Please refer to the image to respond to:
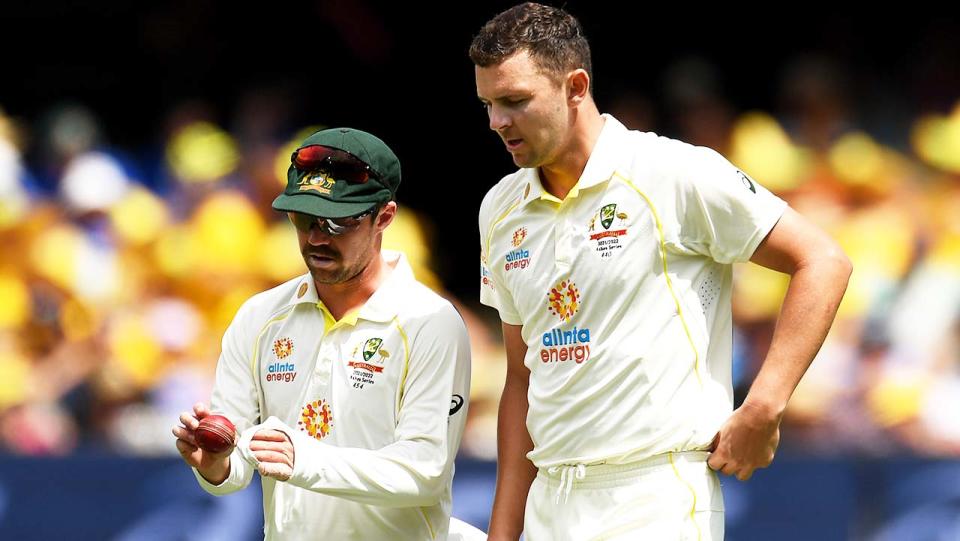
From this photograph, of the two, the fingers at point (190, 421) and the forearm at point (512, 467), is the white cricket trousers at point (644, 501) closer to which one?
the forearm at point (512, 467)

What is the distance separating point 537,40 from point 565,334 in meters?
0.74

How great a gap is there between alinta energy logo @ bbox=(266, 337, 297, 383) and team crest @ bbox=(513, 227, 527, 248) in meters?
0.69

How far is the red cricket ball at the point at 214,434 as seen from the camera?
3.49 meters

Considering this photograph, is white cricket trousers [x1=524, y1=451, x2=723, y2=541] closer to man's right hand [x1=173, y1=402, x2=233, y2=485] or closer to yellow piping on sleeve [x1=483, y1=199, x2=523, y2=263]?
yellow piping on sleeve [x1=483, y1=199, x2=523, y2=263]

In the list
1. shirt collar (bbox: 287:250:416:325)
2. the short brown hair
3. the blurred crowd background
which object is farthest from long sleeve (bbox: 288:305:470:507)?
the blurred crowd background

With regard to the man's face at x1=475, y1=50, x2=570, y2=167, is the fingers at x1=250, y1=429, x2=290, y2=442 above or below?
below

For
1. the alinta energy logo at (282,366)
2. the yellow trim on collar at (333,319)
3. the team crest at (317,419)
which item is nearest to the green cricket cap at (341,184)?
the yellow trim on collar at (333,319)

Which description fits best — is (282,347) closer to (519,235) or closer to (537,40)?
(519,235)

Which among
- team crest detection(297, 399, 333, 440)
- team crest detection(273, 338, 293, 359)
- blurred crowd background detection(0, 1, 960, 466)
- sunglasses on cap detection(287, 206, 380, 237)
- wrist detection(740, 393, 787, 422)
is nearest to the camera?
wrist detection(740, 393, 787, 422)

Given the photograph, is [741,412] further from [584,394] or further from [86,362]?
[86,362]

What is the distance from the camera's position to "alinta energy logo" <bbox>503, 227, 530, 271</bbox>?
3.76 meters

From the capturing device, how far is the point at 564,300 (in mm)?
3654

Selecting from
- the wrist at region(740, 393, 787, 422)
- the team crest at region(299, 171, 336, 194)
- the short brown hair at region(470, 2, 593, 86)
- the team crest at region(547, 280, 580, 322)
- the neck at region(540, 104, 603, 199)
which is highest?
the short brown hair at region(470, 2, 593, 86)

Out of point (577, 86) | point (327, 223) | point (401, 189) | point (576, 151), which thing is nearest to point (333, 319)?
point (327, 223)
